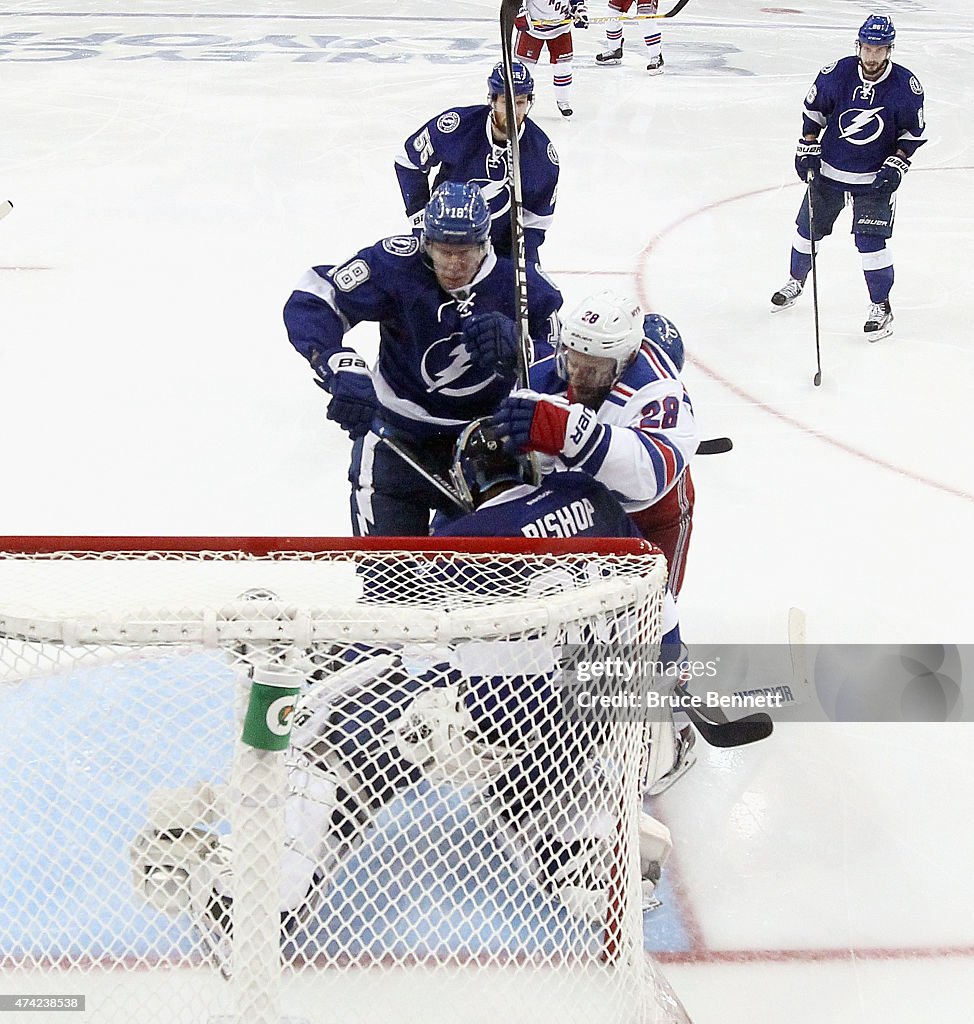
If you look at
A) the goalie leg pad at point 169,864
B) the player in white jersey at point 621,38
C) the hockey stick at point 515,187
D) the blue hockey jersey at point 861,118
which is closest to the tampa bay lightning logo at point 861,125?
the blue hockey jersey at point 861,118

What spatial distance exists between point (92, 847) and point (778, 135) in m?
6.93

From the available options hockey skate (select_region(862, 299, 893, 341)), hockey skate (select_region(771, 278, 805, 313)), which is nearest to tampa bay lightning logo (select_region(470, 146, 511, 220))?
hockey skate (select_region(771, 278, 805, 313))

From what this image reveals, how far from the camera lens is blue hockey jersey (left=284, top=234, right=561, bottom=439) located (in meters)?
2.54

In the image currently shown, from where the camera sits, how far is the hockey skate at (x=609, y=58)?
926cm

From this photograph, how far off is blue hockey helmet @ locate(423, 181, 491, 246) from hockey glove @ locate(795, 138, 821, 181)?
97.8 inches

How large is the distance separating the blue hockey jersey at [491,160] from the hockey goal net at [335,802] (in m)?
2.29

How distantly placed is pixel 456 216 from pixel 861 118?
2698mm

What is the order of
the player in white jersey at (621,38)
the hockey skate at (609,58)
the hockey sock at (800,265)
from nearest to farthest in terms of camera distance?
the hockey sock at (800,265) < the player in white jersey at (621,38) < the hockey skate at (609,58)

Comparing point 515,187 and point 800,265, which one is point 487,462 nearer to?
point 515,187

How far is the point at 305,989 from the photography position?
5.01 ft

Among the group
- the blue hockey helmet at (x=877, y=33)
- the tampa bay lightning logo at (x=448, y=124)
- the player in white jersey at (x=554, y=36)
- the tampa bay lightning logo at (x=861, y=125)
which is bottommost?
the player in white jersey at (x=554, y=36)

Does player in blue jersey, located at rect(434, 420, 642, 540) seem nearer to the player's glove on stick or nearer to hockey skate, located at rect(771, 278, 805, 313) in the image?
the player's glove on stick

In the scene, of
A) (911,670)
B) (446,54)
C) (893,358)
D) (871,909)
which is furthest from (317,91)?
(871,909)

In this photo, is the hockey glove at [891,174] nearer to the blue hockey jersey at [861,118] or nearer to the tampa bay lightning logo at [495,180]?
the blue hockey jersey at [861,118]
